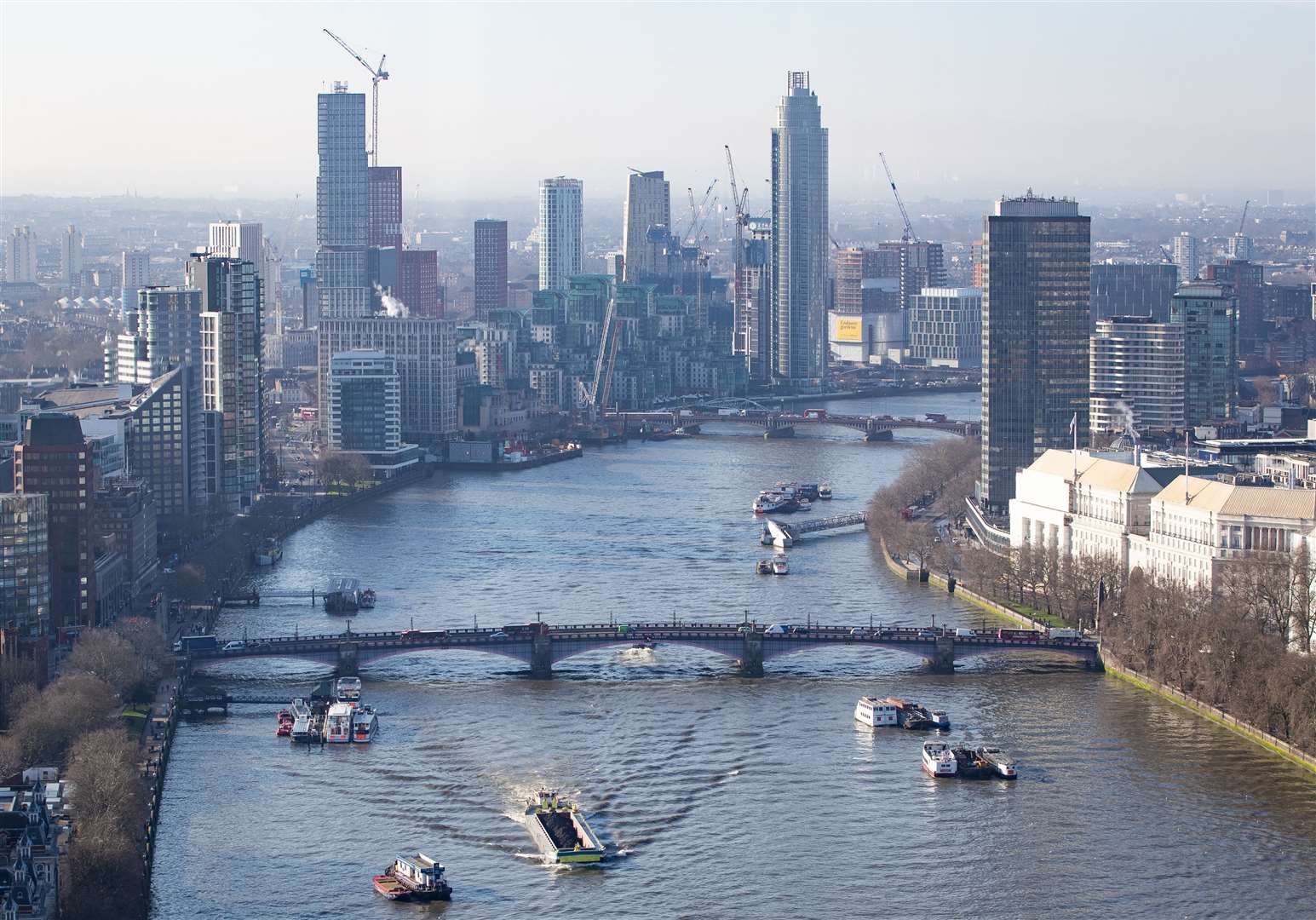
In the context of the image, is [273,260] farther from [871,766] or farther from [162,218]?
[871,766]

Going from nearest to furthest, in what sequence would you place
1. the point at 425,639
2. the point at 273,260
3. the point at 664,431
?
the point at 425,639, the point at 664,431, the point at 273,260

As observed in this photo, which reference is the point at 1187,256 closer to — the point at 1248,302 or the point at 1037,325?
the point at 1248,302

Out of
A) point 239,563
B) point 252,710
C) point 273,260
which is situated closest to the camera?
point 252,710

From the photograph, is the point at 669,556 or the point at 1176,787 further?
the point at 669,556

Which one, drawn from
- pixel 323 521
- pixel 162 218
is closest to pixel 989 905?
pixel 323 521

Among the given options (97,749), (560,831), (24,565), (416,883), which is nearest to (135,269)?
(24,565)

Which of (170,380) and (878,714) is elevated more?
(170,380)

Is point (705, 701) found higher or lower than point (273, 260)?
lower

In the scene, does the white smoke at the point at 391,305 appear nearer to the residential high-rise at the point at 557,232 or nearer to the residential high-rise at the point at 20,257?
the residential high-rise at the point at 557,232
